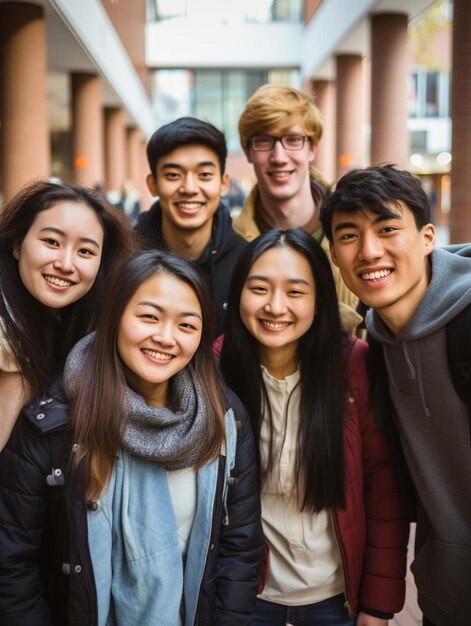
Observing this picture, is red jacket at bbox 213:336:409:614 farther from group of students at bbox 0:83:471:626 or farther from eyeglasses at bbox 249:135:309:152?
eyeglasses at bbox 249:135:309:152

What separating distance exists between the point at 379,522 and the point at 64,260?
56.2 inches

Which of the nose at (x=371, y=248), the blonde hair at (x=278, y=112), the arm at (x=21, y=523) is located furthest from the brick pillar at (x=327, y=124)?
the arm at (x=21, y=523)

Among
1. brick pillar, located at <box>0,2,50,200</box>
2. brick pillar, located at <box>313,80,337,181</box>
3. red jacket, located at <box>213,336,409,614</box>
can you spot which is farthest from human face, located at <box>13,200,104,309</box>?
brick pillar, located at <box>313,80,337,181</box>

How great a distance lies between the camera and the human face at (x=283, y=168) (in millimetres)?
Answer: 3562

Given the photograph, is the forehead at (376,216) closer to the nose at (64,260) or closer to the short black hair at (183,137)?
the nose at (64,260)

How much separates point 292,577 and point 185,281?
1087 mm

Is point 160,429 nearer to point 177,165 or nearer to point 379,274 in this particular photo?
point 379,274

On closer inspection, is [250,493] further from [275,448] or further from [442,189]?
[442,189]

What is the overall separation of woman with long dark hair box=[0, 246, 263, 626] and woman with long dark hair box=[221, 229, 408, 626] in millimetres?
166

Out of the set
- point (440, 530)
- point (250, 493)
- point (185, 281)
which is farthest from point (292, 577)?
point (185, 281)

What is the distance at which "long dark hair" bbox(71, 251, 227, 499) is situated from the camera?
6.61 ft

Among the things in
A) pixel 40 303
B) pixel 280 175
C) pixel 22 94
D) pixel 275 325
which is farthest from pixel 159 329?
pixel 22 94

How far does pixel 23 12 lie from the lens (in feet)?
33.5

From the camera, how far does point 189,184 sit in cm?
313
